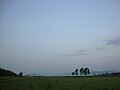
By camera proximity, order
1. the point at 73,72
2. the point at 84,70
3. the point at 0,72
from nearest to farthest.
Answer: the point at 0,72
the point at 84,70
the point at 73,72

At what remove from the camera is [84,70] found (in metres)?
155

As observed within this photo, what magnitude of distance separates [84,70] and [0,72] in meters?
75.3

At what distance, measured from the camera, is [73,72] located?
559ft

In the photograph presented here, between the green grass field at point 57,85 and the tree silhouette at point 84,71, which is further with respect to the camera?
the tree silhouette at point 84,71

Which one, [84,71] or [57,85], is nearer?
[57,85]

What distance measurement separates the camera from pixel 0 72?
105 meters

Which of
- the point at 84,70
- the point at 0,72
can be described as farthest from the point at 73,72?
the point at 0,72

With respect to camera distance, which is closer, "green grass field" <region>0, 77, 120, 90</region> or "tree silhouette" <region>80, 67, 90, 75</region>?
"green grass field" <region>0, 77, 120, 90</region>

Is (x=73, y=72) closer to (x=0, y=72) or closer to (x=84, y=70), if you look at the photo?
(x=84, y=70)

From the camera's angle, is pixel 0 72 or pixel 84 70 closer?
pixel 0 72

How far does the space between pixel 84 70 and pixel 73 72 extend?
17.7 metres

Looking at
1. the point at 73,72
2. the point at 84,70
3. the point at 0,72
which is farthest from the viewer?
the point at 73,72

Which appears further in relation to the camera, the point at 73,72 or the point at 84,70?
the point at 73,72

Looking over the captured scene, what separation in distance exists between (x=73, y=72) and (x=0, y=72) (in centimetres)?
8149
